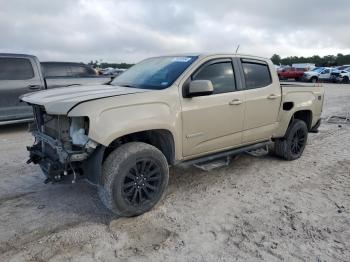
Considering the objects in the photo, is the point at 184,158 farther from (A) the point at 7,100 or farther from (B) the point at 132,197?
(A) the point at 7,100

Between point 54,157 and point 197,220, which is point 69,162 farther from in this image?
point 197,220

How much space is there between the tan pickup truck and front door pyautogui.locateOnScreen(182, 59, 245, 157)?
13 millimetres

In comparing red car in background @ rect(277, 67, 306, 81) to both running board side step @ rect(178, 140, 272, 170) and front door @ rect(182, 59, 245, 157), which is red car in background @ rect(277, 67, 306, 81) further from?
front door @ rect(182, 59, 245, 157)

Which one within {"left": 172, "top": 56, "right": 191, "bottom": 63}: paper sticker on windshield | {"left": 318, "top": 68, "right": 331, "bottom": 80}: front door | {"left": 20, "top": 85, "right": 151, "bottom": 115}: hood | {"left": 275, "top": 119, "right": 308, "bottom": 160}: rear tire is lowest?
{"left": 318, "top": 68, "right": 331, "bottom": 80}: front door

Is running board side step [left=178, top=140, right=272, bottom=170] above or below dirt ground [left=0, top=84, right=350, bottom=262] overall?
above

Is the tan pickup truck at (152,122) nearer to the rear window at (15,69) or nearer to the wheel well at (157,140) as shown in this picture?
the wheel well at (157,140)

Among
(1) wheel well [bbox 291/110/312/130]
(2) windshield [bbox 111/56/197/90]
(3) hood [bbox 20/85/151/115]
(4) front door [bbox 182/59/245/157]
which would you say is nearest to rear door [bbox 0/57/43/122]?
(2) windshield [bbox 111/56/197/90]

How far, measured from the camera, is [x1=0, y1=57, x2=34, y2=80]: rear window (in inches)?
312

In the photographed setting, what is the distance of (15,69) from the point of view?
26.5 ft

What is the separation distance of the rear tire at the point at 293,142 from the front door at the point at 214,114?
1.32m

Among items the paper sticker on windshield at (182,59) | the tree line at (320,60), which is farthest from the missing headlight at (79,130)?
the tree line at (320,60)

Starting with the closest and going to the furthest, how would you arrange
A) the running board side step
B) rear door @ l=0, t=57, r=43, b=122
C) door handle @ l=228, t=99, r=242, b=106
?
the running board side step
door handle @ l=228, t=99, r=242, b=106
rear door @ l=0, t=57, r=43, b=122

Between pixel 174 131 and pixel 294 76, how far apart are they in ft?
105

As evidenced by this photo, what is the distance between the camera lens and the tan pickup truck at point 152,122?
11.7 feet
